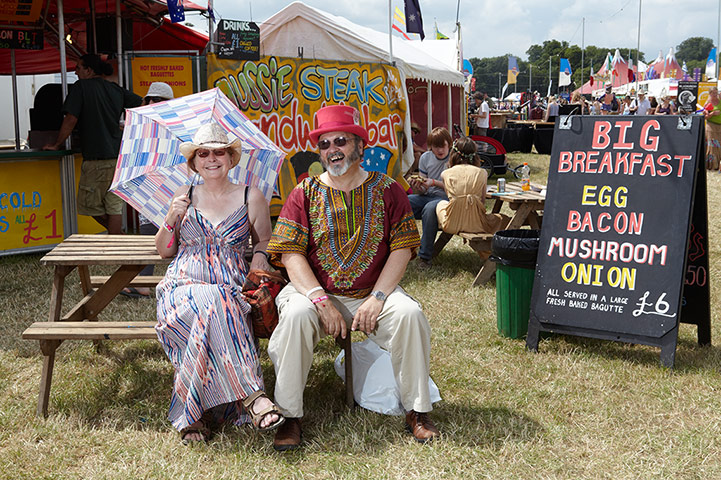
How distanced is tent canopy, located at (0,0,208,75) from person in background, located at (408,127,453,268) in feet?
12.1

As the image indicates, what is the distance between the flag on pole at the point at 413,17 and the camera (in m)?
13.8

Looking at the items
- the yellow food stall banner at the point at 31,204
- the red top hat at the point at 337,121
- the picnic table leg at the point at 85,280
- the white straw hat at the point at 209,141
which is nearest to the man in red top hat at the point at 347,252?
the red top hat at the point at 337,121

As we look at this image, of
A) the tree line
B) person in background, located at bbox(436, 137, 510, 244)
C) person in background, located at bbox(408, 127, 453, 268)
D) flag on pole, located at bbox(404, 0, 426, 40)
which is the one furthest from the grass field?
the tree line

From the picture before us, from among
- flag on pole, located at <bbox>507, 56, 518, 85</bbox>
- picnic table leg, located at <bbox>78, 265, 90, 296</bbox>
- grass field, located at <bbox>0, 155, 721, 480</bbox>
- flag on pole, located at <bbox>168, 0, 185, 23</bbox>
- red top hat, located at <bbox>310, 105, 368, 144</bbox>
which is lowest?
grass field, located at <bbox>0, 155, 721, 480</bbox>

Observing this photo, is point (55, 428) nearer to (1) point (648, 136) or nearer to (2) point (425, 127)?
(1) point (648, 136)

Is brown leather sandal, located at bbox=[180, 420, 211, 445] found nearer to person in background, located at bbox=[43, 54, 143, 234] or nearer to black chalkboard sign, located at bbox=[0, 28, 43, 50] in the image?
person in background, located at bbox=[43, 54, 143, 234]

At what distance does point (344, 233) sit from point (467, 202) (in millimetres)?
3126

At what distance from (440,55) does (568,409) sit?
1664 cm

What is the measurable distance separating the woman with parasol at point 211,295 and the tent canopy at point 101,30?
565cm

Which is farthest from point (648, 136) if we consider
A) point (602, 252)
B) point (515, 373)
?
point (515, 373)

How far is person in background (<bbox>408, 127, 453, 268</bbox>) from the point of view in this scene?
6.98 meters

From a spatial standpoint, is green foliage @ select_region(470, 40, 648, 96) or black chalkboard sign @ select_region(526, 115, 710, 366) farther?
green foliage @ select_region(470, 40, 648, 96)

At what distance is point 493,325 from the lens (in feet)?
17.0

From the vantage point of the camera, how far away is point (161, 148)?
390 centimetres
